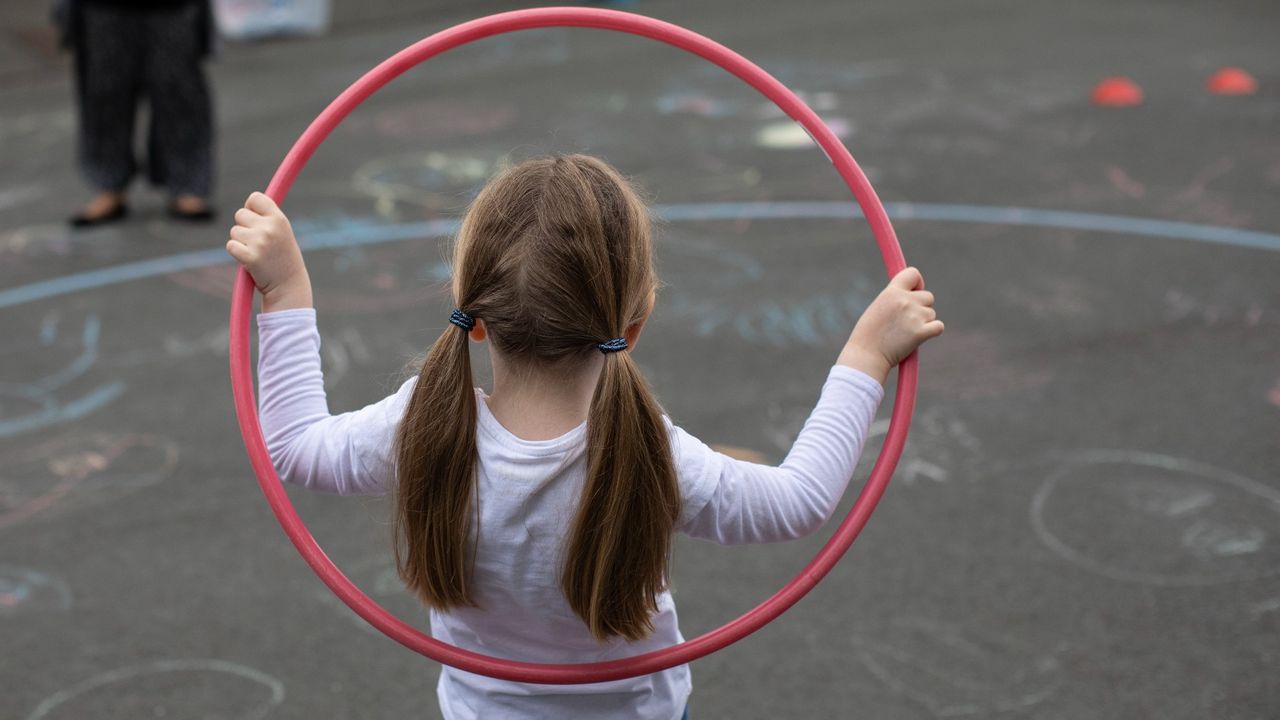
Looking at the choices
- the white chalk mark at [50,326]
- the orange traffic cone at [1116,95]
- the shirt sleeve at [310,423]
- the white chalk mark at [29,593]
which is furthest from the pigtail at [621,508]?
the orange traffic cone at [1116,95]

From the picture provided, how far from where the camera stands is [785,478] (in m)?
1.74

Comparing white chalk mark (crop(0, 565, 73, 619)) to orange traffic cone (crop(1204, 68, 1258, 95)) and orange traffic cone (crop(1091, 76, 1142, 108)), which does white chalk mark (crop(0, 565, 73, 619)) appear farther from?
orange traffic cone (crop(1204, 68, 1258, 95))

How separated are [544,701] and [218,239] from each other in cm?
445

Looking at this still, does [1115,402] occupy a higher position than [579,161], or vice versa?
[579,161]

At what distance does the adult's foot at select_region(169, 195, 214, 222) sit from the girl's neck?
185 inches

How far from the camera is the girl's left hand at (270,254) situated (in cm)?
183

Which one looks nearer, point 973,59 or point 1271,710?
point 1271,710

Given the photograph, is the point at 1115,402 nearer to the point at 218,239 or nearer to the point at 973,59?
the point at 218,239

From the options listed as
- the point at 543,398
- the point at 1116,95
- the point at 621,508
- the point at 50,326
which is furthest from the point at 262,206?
the point at 1116,95

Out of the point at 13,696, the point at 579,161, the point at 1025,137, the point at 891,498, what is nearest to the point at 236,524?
the point at 13,696

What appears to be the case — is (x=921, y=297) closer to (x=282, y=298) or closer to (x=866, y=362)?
(x=866, y=362)

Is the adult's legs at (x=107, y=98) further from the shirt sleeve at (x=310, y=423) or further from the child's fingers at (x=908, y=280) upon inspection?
the child's fingers at (x=908, y=280)

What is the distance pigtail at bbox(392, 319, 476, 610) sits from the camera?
169 cm

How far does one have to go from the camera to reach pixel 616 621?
1.74 metres
